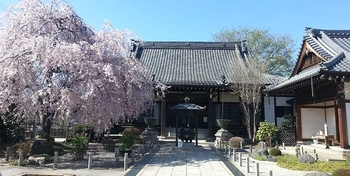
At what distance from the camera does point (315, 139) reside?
16.6 m

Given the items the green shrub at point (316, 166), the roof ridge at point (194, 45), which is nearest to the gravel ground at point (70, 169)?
the green shrub at point (316, 166)

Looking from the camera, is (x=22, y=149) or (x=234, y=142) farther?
(x=234, y=142)

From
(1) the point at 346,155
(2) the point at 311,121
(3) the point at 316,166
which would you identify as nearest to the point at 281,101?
Answer: (2) the point at 311,121

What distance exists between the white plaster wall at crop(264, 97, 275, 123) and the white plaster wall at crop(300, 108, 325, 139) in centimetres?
464

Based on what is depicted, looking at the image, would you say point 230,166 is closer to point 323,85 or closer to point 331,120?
point 323,85

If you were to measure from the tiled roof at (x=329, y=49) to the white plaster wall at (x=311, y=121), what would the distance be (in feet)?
9.62

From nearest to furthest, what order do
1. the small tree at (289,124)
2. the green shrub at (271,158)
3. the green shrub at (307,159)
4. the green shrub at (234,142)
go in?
the green shrub at (307,159) → the green shrub at (271,158) → the green shrub at (234,142) → the small tree at (289,124)

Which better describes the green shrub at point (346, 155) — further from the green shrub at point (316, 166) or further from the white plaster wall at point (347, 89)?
the white plaster wall at point (347, 89)

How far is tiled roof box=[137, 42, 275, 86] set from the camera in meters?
23.0

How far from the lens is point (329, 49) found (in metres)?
14.9

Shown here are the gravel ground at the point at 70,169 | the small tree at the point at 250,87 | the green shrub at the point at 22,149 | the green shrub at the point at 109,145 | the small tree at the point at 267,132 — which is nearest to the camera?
the gravel ground at the point at 70,169

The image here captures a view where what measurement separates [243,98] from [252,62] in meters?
3.65

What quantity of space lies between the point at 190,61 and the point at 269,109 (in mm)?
9133

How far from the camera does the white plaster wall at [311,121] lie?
18141 millimetres
